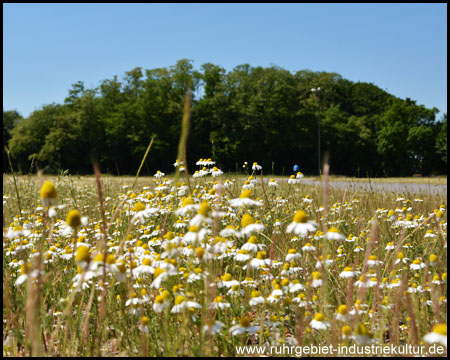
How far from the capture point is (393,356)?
1875 millimetres

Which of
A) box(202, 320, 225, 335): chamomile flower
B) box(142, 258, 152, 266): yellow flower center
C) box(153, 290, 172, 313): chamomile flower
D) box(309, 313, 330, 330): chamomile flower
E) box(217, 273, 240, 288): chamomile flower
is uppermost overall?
box(142, 258, 152, 266): yellow flower center

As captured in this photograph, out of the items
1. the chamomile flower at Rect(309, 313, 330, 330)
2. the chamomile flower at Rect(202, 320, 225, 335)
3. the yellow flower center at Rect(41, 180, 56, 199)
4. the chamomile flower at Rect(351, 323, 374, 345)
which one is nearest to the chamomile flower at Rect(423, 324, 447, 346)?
the chamomile flower at Rect(351, 323, 374, 345)

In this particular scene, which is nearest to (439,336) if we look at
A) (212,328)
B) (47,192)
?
(212,328)

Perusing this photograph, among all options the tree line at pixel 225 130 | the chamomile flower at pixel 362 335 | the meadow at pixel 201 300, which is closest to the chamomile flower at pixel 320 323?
the meadow at pixel 201 300

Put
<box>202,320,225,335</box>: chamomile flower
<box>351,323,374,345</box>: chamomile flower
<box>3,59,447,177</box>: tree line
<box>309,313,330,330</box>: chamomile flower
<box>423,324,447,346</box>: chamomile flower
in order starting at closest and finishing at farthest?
1. <box>423,324,447,346</box>: chamomile flower
2. <box>351,323,374,345</box>: chamomile flower
3. <box>202,320,225,335</box>: chamomile flower
4. <box>309,313,330,330</box>: chamomile flower
5. <box>3,59,447,177</box>: tree line

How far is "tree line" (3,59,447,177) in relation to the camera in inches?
1848

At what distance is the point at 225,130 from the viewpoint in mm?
47656

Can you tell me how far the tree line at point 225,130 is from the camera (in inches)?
1848

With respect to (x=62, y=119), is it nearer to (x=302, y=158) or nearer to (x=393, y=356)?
(x=302, y=158)

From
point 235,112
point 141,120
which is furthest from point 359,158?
point 141,120

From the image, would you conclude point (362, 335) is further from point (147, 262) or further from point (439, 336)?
point (147, 262)

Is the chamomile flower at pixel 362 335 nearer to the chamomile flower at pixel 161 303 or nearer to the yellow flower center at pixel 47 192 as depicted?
the chamomile flower at pixel 161 303

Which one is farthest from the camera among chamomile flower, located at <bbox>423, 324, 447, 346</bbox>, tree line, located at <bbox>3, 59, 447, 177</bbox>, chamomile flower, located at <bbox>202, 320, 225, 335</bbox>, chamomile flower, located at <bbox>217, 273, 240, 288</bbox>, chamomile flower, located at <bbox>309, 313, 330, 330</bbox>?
tree line, located at <bbox>3, 59, 447, 177</bbox>

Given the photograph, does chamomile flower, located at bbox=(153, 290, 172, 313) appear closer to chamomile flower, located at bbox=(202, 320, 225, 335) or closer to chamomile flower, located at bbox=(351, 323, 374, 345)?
chamomile flower, located at bbox=(202, 320, 225, 335)
